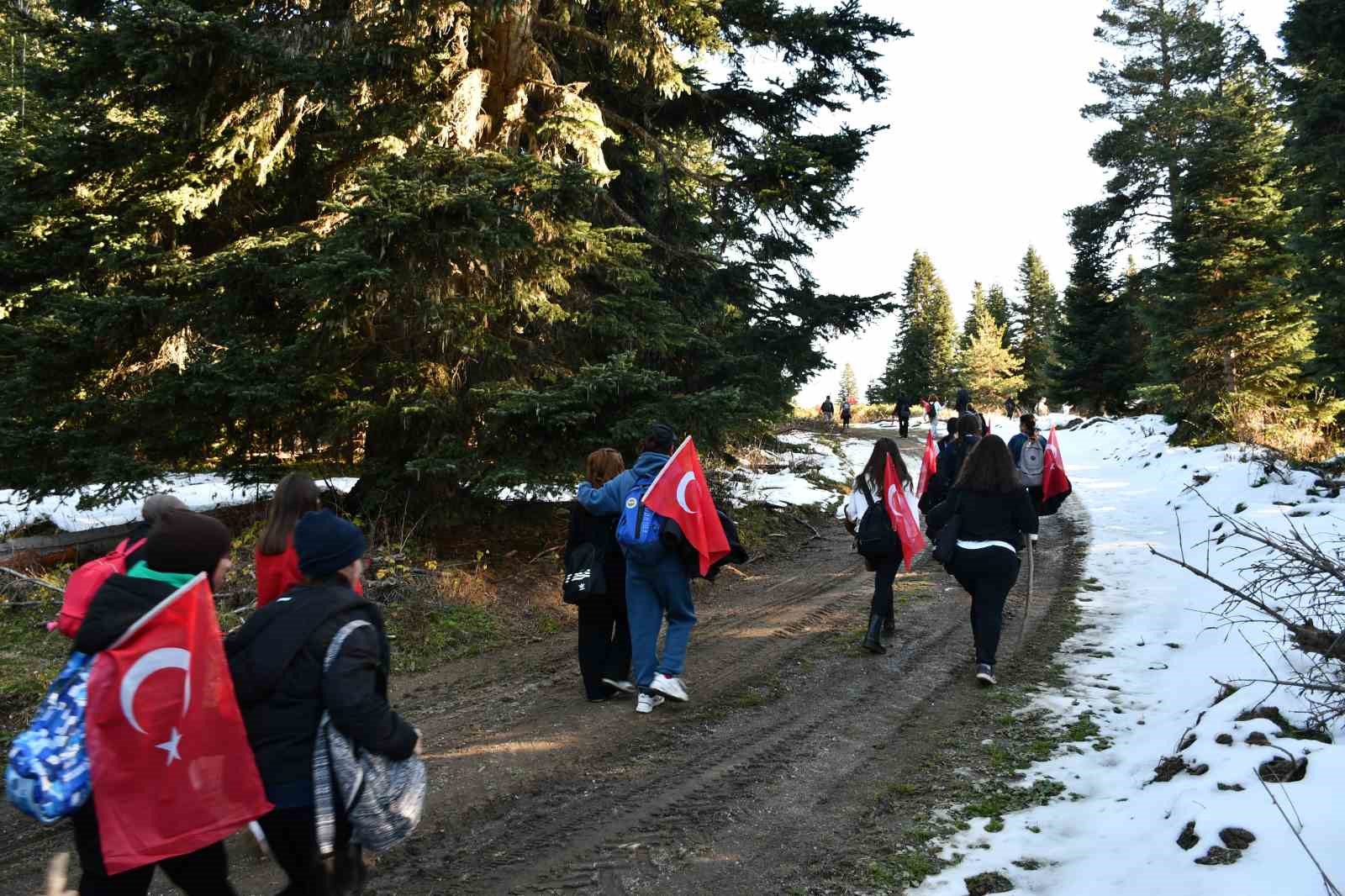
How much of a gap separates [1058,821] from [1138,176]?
114ft

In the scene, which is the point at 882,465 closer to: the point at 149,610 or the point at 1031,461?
the point at 1031,461

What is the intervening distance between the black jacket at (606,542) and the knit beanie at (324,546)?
3.66 metres

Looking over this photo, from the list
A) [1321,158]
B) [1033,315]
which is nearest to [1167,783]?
[1321,158]

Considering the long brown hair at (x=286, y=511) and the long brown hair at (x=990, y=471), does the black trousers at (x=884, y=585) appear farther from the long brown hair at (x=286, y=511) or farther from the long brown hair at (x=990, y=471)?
the long brown hair at (x=286, y=511)

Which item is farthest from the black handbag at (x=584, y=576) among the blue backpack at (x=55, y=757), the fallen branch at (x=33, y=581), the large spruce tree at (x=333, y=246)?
the fallen branch at (x=33, y=581)

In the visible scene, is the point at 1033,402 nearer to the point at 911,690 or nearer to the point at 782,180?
the point at 782,180

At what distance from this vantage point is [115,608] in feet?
8.95

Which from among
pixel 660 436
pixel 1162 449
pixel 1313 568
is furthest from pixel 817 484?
pixel 1313 568

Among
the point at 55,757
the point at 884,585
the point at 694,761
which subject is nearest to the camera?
the point at 55,757

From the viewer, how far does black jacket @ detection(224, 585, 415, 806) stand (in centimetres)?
280

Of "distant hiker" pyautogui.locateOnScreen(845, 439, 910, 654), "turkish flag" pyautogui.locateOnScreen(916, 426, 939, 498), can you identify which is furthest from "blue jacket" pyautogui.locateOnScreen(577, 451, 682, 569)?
"turkish flag" pyautogui.locateOnScreen(916, 426, 939, 498)

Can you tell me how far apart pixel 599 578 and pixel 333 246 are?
16.0 ft

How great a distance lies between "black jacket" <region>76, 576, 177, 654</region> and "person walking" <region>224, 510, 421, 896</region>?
1.01ft

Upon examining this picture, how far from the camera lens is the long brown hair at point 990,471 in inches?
273
